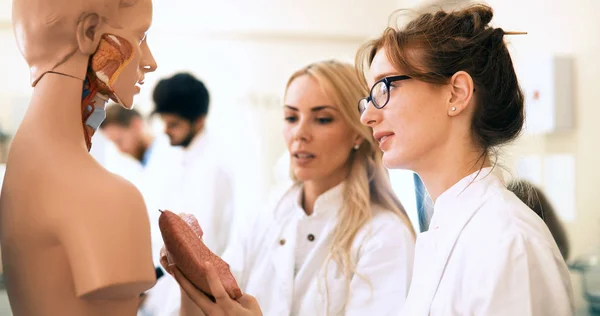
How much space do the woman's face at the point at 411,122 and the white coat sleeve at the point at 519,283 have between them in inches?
11.7

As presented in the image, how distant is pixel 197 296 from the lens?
1186 millimetres

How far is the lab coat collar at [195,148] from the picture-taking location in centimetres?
313

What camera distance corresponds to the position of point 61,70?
1.00 meters

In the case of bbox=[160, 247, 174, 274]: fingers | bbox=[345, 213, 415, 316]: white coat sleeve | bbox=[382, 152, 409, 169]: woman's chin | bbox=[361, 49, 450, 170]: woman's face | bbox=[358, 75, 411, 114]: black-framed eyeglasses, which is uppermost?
bbox=[358, 75, 411, 114]: black-framed eyeglasses

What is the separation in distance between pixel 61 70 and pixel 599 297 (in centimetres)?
242

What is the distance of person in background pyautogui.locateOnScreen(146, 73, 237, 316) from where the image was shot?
2.93 m

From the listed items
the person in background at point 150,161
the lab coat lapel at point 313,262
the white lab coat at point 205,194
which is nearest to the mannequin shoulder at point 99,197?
the person in background at point 150,161

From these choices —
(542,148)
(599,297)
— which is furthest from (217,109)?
(599,297)

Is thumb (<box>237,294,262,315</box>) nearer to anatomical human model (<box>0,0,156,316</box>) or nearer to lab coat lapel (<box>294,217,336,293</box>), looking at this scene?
anatomical human model (<box>0,0,156,316</box>)

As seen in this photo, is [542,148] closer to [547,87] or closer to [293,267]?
[547,87]

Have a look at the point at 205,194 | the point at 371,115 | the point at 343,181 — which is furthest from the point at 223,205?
the point at 371,115

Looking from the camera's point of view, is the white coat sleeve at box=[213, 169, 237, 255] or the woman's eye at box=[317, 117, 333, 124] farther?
the white coat sleeve at box=[213, 169, 237, 255]

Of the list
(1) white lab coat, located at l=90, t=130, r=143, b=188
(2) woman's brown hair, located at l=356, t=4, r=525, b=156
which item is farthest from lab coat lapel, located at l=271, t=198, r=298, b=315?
(1) white lab coat, located at l=90, t=130, r=143, b=188

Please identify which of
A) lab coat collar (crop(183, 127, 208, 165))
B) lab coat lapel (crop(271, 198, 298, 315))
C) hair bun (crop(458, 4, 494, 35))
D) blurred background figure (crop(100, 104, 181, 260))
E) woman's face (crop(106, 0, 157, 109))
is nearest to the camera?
woman's face (crop(106, 0, 157, 109))
